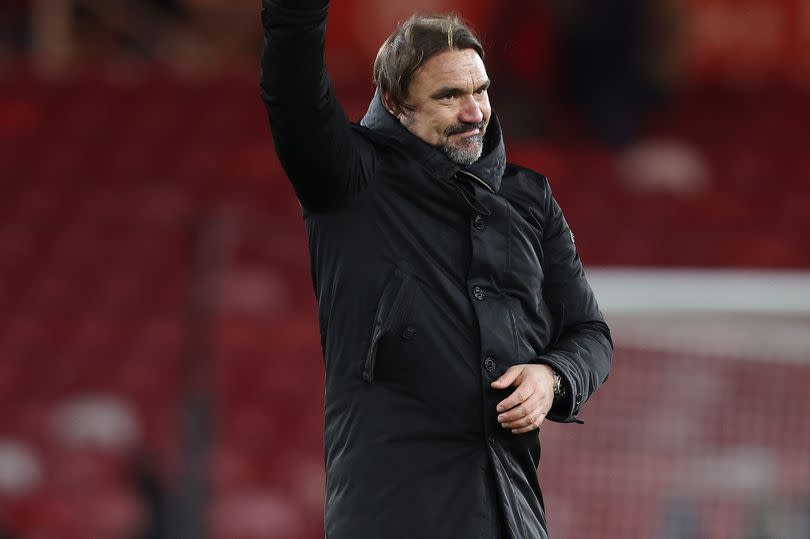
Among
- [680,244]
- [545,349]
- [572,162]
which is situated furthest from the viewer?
[572,162]

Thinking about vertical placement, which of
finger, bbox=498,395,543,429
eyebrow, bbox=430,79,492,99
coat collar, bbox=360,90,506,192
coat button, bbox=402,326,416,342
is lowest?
finger, bbox=498,395,543,429

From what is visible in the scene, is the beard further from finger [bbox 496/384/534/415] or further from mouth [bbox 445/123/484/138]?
finger [bbox 496/384/534/415]

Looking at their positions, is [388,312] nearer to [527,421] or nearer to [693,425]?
[527,421]

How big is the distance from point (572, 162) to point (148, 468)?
3.36 m

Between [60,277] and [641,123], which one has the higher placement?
[641,123]

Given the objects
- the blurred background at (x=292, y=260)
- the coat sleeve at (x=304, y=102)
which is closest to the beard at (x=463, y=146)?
the coat sleeve at (x=304, y=102)

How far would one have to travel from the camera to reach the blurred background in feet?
11.8

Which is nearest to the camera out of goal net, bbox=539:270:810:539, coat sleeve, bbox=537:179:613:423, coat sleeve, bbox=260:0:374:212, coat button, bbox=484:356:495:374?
coat sleeve, bbox=260:0:374:212

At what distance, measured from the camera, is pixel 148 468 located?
579 centimetres

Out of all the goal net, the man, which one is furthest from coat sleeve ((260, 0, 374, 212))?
the goal net

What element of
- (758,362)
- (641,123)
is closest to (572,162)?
(641,123)

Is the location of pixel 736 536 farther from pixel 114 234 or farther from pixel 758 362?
pixel 114 234

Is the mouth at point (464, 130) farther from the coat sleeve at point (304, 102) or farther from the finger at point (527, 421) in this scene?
the finger at point (527, 421)

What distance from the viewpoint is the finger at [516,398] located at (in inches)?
66.5
